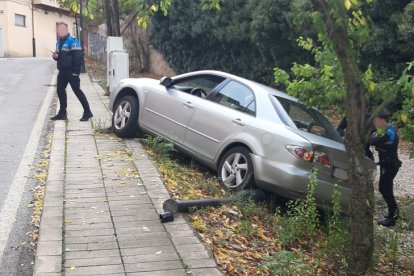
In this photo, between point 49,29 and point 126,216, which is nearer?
point 126,216

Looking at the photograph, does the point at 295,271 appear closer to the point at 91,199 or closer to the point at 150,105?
the point at 91,199

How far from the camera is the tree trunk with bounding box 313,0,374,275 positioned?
4.01 meters

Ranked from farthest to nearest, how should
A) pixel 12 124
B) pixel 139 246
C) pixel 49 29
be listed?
1. pixel 49 29
2. pixel 12 124
3. pixel 139 246

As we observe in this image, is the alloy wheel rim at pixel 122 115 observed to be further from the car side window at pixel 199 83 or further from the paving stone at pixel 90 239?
the paving stone at pixel 90 239

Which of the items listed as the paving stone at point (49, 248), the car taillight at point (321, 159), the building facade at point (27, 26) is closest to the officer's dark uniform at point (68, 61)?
the car taillight at point (321, 159)

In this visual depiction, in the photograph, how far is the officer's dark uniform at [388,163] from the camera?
6.70 metres

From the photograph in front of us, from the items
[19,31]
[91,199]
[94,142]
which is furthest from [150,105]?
[19,31]

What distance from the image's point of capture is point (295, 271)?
423cm

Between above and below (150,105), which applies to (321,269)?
below

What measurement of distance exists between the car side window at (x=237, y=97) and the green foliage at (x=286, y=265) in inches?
110

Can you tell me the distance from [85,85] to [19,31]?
94.6 ft

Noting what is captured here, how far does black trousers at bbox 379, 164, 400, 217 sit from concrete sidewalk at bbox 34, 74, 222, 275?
108 inches

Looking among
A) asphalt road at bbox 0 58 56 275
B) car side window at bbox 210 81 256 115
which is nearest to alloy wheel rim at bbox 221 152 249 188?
car side window at bbox 210 81 256 115

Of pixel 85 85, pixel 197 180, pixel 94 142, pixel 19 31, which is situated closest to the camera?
pixel 197 180
